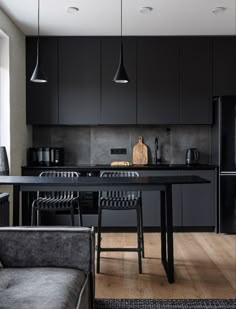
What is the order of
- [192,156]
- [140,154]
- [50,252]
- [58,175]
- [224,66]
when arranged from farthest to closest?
[140,154]
[192,156]
[224,66]
[58,175]
[50,252]

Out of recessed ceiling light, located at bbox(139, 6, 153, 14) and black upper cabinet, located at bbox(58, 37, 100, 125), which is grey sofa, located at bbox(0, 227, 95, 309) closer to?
recessed ceiling light, located at bbox(139, 6, 153, 14)

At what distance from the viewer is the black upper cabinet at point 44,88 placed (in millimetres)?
4992

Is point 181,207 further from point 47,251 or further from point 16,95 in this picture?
point 47,251

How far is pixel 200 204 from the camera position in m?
4.80

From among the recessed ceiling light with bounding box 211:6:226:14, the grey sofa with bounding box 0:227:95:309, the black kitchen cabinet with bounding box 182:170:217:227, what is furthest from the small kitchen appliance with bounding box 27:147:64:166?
the grey sofa with bounding box 0:227:95:309

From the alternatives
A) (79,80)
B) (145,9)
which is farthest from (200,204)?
(145,9)

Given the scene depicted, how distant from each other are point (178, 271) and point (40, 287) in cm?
191

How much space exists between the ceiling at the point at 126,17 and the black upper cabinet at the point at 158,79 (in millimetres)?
189

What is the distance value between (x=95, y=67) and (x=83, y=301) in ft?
12.2

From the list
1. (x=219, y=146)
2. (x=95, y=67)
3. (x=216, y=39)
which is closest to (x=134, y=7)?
(x=95, y=67)

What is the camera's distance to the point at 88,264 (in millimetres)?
2039

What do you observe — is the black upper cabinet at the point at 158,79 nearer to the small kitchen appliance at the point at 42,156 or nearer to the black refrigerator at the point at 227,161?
the black refrigerator at the point at 227,161

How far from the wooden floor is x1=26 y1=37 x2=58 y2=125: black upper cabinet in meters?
1.85

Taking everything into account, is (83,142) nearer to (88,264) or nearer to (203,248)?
(203,248)
